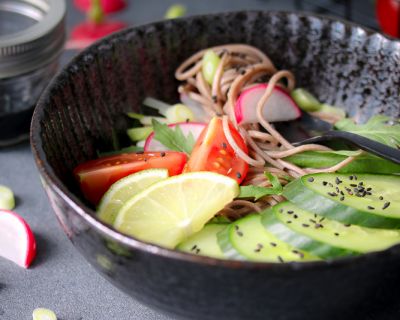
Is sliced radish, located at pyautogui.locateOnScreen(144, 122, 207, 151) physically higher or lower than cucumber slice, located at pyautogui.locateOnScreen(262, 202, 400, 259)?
lower

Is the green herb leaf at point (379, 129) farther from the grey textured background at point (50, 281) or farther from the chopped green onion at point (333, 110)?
the grey textured background at point (50, 281)

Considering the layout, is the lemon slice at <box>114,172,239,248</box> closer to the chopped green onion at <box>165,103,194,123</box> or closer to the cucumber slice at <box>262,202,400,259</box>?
the cucumber slice at <box>262,202,400,259</box>

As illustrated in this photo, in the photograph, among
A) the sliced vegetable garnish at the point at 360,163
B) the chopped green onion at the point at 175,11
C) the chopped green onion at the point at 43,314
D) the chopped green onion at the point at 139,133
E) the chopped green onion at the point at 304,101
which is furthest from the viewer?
the chopped green onion at the point at 175,11

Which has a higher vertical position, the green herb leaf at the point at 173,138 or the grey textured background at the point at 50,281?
the green herb leaf at the point at 173,138

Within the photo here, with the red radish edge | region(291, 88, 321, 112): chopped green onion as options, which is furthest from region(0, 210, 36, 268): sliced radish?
the red radish edge

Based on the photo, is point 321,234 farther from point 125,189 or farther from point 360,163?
point 125,189

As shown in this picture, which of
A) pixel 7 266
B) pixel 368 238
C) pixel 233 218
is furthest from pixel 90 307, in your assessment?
pixel 368 238

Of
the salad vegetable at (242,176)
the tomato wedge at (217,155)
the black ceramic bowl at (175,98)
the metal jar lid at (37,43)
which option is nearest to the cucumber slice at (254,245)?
the salad vegetable at (242,176)
